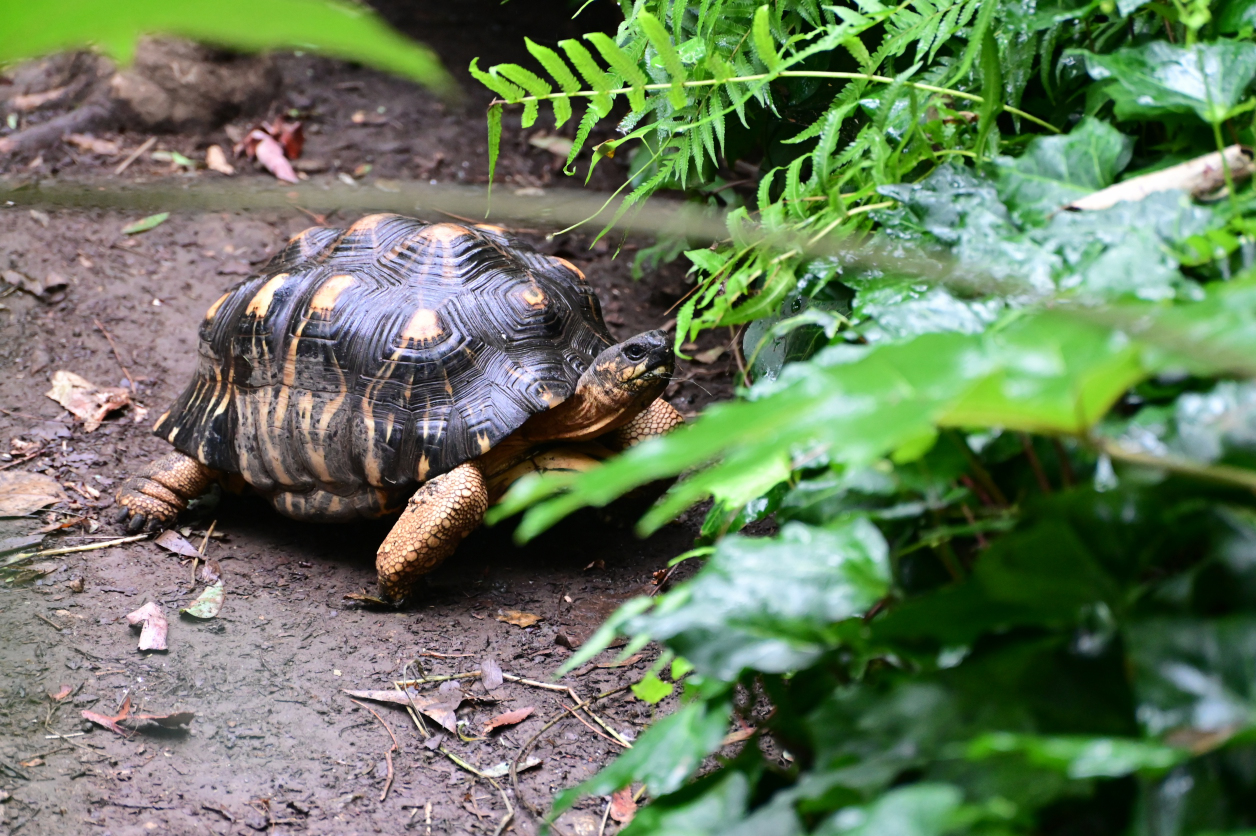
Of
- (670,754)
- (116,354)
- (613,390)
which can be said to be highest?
(670,754)

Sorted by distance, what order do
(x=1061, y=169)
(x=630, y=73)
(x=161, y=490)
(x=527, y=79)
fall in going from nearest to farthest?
(x=1061, y=169)
(x=630, y=73)
(x=527, y=79)
(x=161, y=490)

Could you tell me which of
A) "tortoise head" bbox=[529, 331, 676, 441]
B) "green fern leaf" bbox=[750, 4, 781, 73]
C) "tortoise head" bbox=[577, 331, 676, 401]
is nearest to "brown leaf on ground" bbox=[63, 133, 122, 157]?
"tortoise head" bbox=[529, 331, 676, 441]

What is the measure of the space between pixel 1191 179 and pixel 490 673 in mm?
2443

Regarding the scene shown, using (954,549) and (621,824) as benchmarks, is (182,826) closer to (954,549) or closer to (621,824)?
(621,824)

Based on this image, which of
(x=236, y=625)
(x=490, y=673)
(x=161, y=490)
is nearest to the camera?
(x=490, y=673)

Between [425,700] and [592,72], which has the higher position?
[592,72]

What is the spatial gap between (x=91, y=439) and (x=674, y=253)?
2888 millimetres

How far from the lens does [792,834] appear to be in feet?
3.30

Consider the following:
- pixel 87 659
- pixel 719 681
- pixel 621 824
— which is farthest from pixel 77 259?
pixel 719 681

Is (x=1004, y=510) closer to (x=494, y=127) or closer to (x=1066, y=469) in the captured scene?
(x=1066, y=469)

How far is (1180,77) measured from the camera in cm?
160

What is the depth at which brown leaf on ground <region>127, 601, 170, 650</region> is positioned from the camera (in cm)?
304

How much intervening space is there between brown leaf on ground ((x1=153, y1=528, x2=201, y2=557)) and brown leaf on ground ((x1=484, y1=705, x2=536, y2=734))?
1606 millimetres

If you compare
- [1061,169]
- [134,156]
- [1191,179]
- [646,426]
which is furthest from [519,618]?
[134,156]
